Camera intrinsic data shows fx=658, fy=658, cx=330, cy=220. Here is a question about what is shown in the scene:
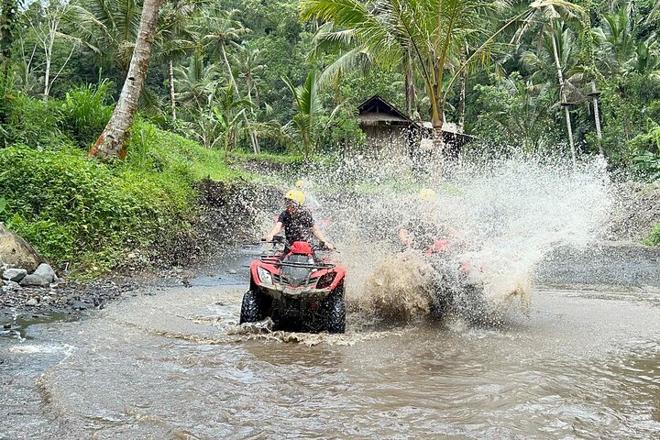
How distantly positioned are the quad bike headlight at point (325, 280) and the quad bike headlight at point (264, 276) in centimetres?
53

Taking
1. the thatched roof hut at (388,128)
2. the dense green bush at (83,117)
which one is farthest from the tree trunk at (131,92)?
the thatched roof hut at (388,128)

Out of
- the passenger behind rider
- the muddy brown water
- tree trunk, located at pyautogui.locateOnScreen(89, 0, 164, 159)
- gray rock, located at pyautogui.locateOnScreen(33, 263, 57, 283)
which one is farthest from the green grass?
the passenger behind rider

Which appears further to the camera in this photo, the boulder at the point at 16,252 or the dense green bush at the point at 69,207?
the dense green bush at the point at 69,207

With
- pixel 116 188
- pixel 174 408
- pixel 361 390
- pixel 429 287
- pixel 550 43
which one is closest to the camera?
pixel 174 408

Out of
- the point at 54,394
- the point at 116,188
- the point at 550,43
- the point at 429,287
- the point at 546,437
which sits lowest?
the point at 546,437

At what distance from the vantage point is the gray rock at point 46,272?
9.33m

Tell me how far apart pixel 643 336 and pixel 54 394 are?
6430 millimetres

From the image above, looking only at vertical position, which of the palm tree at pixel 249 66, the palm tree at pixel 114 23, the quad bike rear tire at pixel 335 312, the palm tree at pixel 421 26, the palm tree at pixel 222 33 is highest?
the palm tree at pixel 222 33

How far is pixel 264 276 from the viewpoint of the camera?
7328 mm

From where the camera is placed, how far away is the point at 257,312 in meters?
7.54

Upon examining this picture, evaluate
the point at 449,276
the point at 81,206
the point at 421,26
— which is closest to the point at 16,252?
the point at 81,206

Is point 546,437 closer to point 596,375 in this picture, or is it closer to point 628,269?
point 596,375

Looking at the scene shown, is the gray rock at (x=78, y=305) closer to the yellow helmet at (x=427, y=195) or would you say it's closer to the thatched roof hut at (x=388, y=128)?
the yellow helmet at (x=427, y=195)

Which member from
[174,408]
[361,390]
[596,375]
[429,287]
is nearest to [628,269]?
[429,287]
